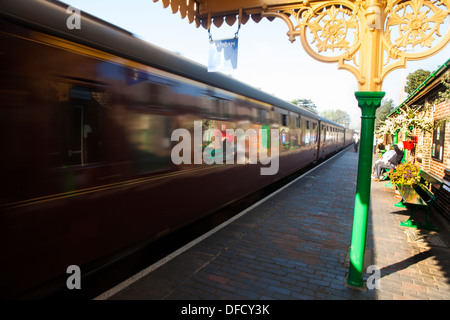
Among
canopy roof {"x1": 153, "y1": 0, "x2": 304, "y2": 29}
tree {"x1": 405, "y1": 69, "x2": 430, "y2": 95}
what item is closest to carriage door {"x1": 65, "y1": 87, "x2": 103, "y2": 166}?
canopy roof {"x1": 153, "y1": 0, "x2": 304, "y2": 29}

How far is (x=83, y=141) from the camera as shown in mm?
2990

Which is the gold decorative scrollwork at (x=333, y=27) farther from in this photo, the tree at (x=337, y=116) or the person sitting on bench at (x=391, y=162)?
the tree at (x=337, y=116)

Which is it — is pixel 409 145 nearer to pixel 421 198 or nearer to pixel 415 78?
pixel 421 198

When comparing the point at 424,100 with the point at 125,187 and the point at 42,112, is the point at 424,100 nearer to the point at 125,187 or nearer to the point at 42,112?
the point at 125,187

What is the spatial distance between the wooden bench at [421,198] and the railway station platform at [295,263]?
0.24m

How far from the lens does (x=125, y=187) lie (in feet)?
11.6

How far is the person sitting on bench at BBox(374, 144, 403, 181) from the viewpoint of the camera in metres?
10.9

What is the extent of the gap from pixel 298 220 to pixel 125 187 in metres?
4.07

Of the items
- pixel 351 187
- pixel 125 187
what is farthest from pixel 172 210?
pixel 351 187

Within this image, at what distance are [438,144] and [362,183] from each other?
17.4 feet

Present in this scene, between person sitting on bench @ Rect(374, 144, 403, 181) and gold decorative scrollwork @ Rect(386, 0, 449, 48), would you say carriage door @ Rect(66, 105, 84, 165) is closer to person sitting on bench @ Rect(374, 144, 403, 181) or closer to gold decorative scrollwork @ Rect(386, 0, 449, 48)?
gold decorative scrollwork @ Rect(386, 0, 449, 48)

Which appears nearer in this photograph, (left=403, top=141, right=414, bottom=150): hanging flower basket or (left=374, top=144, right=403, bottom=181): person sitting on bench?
(left=403, top=141, right=414, bottom=150): hanging flower basket

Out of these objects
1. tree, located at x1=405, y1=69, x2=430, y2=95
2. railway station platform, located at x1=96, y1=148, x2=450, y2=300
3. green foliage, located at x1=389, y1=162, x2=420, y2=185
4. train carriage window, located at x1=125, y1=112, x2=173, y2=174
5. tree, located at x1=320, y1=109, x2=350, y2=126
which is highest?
tree, located at x1=320, y1=109, x2=350, y2=126

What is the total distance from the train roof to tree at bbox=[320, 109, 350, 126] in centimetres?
15181
